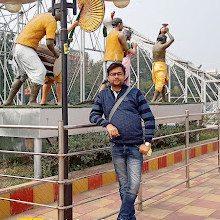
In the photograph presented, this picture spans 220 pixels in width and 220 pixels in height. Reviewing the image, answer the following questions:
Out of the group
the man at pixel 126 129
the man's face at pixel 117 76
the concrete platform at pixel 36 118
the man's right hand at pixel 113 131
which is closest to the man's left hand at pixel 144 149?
the man at pixel 126 129

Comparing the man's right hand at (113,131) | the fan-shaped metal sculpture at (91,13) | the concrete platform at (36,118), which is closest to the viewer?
Result: the man's right hand at (113,131)

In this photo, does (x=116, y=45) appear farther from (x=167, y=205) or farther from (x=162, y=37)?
(x=167, y=205)

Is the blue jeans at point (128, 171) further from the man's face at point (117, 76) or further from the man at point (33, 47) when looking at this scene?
the man at point (33, 47)

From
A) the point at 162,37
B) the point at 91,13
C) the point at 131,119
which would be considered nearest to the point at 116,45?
the point at 91,13

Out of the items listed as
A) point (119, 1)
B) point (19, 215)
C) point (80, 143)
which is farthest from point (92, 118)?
point (119, 1)

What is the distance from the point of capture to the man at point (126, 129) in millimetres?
2283

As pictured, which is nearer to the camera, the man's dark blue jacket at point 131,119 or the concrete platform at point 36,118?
the man's dark blue jacket at point 131,119

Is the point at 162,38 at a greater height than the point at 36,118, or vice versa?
the point at 162,38

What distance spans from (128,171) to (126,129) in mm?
325

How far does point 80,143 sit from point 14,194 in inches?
56.1

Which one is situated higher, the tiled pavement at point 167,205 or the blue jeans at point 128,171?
the blue jeans at point 128,171

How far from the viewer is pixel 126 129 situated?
2.28 meters

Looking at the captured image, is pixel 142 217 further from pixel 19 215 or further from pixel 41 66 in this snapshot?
pixel 41 66

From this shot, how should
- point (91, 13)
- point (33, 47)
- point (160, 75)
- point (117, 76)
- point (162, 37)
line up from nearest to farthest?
point (117, 76) → point (33, 47) → point (91, 13) → point (162, 37) → point (160, 75)
